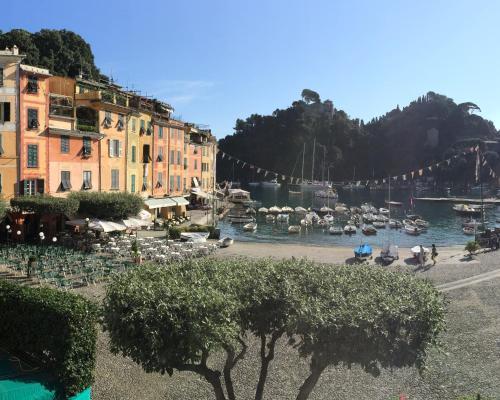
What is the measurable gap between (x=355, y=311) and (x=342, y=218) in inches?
3261

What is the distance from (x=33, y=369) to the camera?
1325cm

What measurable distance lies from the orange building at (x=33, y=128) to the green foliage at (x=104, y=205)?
3406mm

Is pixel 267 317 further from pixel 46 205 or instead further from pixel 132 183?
pixel 132 183

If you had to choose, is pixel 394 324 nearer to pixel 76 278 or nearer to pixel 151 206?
pixel 76 278

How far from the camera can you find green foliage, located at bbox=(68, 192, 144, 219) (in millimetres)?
36344

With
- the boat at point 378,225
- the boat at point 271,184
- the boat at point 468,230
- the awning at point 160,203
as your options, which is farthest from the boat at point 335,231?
the boat at point 271,184

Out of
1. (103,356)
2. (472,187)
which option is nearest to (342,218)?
(103,356)

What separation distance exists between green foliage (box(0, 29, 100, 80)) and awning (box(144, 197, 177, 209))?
30.3 meters

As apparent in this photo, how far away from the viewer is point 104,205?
36312 mm

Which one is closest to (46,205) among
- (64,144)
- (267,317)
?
(64,144)

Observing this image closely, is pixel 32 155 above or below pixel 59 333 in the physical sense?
above

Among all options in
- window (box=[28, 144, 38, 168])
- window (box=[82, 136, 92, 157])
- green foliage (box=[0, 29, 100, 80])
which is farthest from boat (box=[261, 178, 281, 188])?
window (box=[28, 144, 38, 168])

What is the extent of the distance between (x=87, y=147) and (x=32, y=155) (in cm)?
575

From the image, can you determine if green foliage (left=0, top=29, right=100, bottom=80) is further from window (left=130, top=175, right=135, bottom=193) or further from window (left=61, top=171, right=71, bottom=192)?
window (left=61, top=171, right=71, bottom=192)
